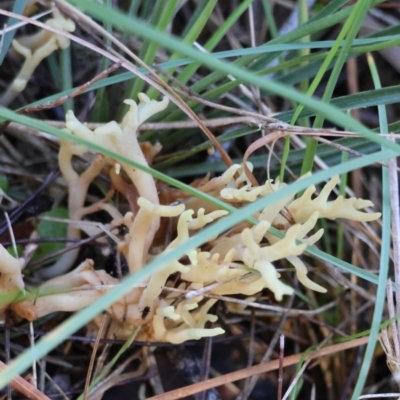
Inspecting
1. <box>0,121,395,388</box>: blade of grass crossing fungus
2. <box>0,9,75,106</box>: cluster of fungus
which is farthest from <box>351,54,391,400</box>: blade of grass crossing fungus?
<box>0,9,75,106</box>: cluster of fungus

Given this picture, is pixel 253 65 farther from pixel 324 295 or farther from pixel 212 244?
pixel 324 295

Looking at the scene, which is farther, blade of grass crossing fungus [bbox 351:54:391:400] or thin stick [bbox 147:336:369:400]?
thin stick [bbox 147:336:369:400]

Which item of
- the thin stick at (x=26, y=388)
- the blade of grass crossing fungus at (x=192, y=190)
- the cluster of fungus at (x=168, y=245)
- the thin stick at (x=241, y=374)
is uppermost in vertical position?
the blade of grass crossing fungus at (x=192, y=190)

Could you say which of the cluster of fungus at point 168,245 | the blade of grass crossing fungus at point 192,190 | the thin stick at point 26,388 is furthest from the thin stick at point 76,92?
the thin stick at point 26,388

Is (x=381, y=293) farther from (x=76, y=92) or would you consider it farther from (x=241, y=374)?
(x=76, y=92)

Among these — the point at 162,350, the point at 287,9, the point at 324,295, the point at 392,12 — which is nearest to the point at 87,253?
the point at 162,350

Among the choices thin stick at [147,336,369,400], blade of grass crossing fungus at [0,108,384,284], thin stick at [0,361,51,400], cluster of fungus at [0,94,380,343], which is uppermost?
blade of grass crossing fungus at [0,108,384,284]

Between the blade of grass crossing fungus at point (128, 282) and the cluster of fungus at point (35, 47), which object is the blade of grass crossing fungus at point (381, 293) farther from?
the cluster of fungus at point (35, 47)

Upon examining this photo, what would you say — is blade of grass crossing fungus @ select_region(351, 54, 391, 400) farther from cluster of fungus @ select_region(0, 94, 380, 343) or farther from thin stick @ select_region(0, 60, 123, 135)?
thin stick @ select_region(0, 60, 123, 135)

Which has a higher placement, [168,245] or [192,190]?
[192,190]

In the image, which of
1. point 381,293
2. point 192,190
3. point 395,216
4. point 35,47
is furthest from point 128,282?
point 35,47
